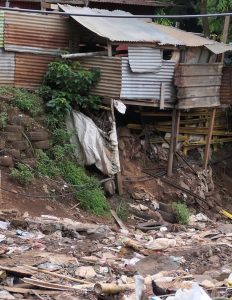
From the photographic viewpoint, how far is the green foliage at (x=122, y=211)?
547 inches

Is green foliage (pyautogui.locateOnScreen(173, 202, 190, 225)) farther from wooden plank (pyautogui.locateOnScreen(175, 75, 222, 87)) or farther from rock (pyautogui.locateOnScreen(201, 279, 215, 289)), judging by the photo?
rock (pyautogui.locateOnScreen(201, 279, 215, 289))

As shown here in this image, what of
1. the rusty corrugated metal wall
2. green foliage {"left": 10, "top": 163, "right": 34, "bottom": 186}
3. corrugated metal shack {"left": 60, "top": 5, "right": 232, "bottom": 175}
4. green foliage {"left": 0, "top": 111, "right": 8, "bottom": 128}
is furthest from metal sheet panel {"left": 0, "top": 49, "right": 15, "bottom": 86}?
the rusty corrugated metal wall

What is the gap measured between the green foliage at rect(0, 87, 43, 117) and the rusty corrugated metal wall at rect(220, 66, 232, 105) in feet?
17.9

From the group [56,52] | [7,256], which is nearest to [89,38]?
[56,52]

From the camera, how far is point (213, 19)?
65.7 ft

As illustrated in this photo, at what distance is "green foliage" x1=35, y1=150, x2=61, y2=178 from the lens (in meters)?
13.3

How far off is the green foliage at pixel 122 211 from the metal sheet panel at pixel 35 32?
4420mm

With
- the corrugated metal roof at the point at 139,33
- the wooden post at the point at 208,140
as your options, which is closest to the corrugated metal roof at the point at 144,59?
the corrugated metal roof at the point at 139,33

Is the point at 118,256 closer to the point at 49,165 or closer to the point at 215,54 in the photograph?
the point at 49,165

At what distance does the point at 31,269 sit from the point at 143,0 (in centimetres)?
1574

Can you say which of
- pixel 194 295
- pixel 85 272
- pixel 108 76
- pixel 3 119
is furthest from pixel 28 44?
pixel 194 295

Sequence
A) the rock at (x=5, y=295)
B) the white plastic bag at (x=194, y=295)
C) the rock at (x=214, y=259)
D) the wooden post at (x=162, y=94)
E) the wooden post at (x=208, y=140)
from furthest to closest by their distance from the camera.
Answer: the wooden post at (x=208, y=140) < the wooden post at (x=162, y=94) < the rock at (x=214, y=259) < the rock at (x=5, y=295) < the white plastic bag at (x=194, y=295)

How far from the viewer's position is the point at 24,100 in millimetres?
14102

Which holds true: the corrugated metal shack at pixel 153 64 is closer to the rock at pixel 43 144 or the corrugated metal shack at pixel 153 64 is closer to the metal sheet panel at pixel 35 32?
the metal sheet panel at pixel 35 32
